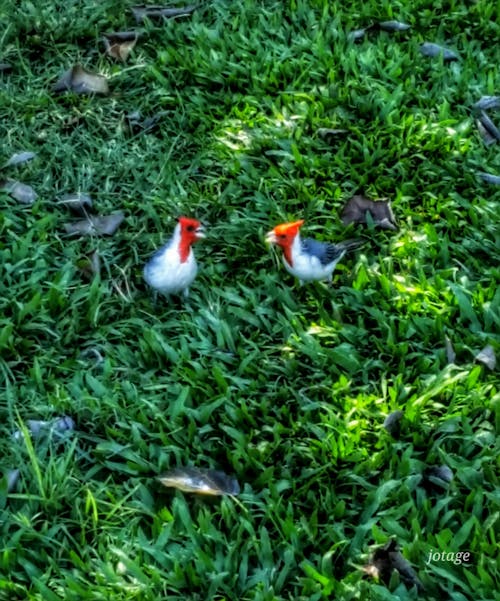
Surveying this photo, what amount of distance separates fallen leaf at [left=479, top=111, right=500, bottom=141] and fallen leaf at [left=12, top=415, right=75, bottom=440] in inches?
103

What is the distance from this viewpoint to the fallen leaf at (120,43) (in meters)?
5.32

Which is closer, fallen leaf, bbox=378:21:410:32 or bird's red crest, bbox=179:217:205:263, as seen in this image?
bird's red crest, bbox=179:217:205:263

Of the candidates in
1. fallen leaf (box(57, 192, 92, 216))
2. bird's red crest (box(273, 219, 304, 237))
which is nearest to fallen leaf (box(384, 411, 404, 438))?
bird's red crest (box(273, 219, 304, 237))

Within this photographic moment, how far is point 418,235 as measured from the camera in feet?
14.0

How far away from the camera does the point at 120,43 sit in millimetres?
5387

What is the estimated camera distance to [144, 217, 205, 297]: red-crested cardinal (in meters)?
3.84

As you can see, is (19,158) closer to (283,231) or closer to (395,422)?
(283,231)

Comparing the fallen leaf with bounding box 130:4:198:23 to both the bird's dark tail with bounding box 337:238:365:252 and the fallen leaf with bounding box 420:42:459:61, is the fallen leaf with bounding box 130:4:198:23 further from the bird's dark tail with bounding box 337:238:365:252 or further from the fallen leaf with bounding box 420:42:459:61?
the bird's dark tail with bounding box 337:238:365:252

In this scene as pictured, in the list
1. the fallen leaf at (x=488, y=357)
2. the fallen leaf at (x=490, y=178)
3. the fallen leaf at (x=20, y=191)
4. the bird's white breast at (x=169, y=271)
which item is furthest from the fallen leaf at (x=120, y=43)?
the fallen leaf at (x=488, y=357)

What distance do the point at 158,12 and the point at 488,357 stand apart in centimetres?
313

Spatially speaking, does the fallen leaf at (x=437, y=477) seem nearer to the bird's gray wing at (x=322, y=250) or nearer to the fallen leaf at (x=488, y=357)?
the fallen leaf at (x=488, y=357)

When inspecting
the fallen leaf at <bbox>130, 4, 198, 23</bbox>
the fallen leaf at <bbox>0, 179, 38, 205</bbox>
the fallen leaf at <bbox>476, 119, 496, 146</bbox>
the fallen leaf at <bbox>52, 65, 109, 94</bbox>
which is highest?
the fallen leaf at <bbox>476, 119, 496, 146</bbox>

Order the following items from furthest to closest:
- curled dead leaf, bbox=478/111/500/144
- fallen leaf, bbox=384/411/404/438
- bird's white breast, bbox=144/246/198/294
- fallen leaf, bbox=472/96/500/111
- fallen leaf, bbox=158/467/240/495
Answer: fallen leaf, bbox=472/96/500/111 → curled dead leaf, bbox=478/111/500/144 → bird's white breast, bbox=144/246/198/294 → fallen leaf, bbox=384/411/404/438 → fallen leaf, bbox=158/467/240/495

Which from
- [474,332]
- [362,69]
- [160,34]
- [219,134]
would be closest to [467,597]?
[474,332]
